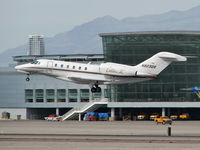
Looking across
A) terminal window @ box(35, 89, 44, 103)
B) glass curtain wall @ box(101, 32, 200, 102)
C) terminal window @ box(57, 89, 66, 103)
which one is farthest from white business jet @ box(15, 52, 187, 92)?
terminal window @ box(35, 89, 44, 103)

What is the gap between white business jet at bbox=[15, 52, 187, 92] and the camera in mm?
69062

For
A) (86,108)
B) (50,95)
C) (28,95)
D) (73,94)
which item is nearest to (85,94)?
(73,94)

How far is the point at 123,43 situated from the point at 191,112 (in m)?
23.4

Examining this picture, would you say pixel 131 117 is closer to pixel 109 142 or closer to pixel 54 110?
pixel 54 110

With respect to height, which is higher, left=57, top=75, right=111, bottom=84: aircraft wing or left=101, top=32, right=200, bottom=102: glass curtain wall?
left=101, top=32, right=200, bottom=102: glass curtain wall

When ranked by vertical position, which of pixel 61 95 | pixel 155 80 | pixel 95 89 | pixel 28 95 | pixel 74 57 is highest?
pixel 74 57

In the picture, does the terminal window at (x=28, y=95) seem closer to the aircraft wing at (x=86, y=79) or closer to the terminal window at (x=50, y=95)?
the terminal window at (x=50, y=95)

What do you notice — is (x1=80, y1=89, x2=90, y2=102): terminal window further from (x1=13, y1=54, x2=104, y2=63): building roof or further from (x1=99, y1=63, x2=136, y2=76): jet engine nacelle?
(x1=99, y1=63, x2=136, y2=76): jet engine nacelle

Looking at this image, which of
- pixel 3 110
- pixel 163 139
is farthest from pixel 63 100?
pixel 163 139

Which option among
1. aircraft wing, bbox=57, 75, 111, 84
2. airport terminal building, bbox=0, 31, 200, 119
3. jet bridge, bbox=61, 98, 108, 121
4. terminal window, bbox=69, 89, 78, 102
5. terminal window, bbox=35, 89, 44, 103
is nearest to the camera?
aircraft wing, bbox=57, 75, 111, 84

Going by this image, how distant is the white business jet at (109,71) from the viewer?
2719 inches

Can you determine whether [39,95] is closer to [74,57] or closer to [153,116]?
[74,57]

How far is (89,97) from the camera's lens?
136 meters

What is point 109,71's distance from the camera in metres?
70.1
